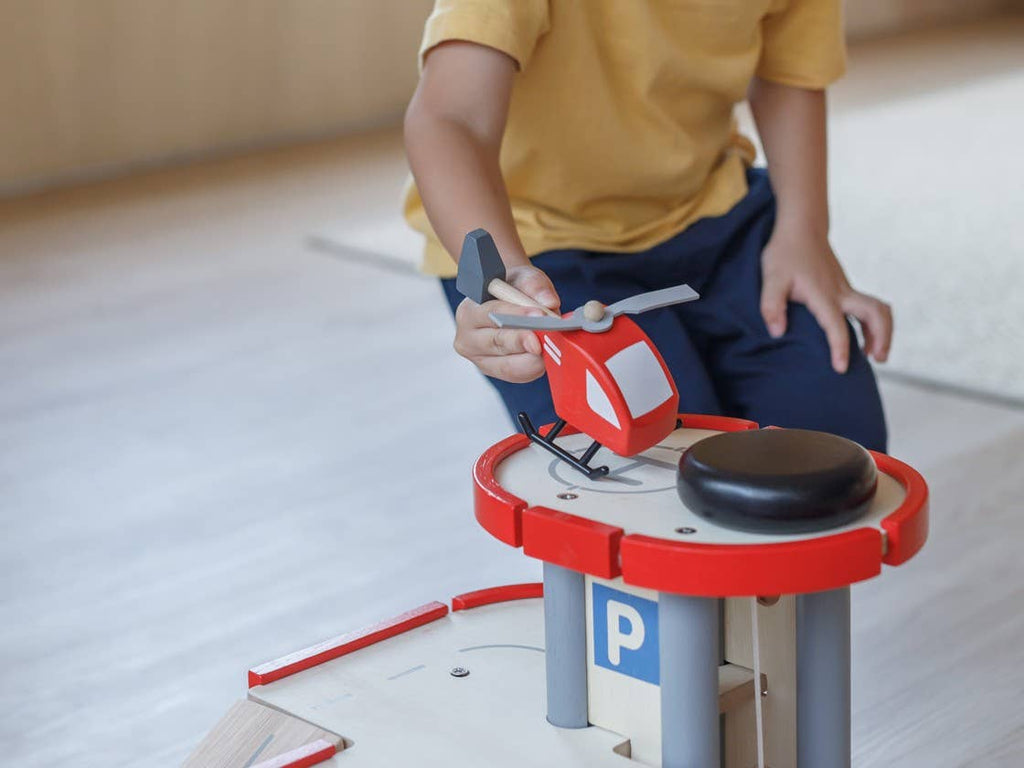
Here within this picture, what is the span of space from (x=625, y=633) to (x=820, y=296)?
1.70 ft

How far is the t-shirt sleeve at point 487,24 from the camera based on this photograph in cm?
101

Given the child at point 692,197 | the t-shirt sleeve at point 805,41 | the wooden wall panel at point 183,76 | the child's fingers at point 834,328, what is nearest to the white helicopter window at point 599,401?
the child at point 692,197

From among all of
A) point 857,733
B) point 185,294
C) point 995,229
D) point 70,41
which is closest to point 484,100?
point 857,733

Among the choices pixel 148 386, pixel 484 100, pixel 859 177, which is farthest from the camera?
pixel 859 177

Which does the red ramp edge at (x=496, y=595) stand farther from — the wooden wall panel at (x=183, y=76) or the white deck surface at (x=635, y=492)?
the wooden wall panel at (x=183, y=76)

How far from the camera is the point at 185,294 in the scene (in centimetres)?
234

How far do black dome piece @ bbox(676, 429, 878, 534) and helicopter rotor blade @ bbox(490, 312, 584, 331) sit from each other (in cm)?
9

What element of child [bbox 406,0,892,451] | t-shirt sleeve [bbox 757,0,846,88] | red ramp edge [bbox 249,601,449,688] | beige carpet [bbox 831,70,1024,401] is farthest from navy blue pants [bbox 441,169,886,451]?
beige carpet [bbox 831,70,1024,401]

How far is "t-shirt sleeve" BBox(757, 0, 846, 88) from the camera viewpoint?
49.2 inches

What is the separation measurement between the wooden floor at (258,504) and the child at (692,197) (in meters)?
0.27

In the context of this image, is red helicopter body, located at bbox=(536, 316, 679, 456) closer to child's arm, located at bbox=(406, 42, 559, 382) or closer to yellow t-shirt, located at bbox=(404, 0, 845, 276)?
child's arm, located at bbox=(406, 42, 559, 382)

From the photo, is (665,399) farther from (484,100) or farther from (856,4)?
(856,4)

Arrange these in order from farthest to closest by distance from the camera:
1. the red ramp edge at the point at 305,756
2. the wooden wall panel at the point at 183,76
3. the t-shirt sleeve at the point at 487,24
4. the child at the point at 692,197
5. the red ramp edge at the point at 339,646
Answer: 1. the wooden wall panel at the point at 183,76
2. the child at the point at 692,197
3. the t-shirt sleeve at the point at 487,24
4. the red ramp edge at the point at 339,646
5. the red ramp edge at the point at 305,756

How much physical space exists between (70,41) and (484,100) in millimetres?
2282
